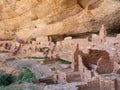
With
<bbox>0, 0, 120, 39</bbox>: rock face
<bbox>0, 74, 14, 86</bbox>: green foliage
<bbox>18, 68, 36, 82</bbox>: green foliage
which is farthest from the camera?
<bbox>0, 0, 120, 39</bbox>: rock face

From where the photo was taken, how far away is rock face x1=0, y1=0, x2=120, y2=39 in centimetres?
1633

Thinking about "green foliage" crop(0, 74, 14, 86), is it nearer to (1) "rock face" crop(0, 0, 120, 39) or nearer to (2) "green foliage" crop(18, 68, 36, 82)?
(2) "green foliage" crop(18, 68, 36, 82)

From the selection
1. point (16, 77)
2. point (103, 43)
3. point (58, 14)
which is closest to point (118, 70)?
point (103, 43)

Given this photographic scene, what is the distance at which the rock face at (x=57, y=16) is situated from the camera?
16328 mm

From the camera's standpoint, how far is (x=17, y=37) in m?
22.2

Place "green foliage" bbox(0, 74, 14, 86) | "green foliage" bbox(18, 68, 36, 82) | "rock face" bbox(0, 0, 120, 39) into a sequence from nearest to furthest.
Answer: "green foliage" bbox(0, 74, 14, 86), "green foliage" bbox(18, 68, 36, 82), "rock face" bbox(0, 0, 120, 39)

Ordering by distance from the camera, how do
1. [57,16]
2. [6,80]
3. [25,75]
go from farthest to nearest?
[57,16] < [25,75] < [6,80]

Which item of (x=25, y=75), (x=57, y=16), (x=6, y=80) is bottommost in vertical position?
(x=6, y=80)

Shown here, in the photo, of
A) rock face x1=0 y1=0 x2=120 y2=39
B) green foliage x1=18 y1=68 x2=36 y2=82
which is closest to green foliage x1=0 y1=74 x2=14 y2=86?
green foliage x1=18 y1=68 x2=36 y2=82

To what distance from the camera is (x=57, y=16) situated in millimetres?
17703

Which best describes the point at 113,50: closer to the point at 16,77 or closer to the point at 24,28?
the point at 16,77

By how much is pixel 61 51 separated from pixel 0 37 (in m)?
6.11

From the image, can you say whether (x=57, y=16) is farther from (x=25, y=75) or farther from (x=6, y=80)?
(x=6, y=80)

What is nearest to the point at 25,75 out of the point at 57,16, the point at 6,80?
the point at 6,80
